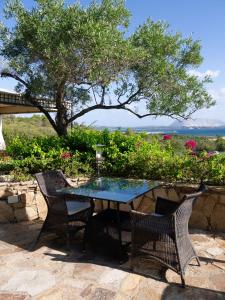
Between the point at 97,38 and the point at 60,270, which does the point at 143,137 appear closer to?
the point at 97,38

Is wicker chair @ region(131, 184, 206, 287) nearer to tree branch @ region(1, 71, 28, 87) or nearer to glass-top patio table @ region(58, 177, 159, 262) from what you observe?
glass-top patio table @ region(58, 177, 159, 262)

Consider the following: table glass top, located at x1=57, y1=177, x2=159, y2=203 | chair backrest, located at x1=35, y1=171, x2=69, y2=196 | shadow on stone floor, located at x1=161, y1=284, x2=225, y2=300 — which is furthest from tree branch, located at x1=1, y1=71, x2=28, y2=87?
shadow on stone floor, located at x1=161, y1=284, x2=225, y2=300

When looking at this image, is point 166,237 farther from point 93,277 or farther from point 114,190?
point 114,190

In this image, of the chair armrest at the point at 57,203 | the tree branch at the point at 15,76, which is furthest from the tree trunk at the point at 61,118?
the chair armrest at the point at 57,203

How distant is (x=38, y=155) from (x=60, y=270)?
2.86 meters

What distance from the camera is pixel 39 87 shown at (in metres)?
6.28

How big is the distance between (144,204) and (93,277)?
1849mm

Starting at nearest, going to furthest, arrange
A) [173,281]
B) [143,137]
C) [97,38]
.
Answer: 1. [173,281]
2. [97,38]
3. [143,137]

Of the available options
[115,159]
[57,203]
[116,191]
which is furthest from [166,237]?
[115,159]

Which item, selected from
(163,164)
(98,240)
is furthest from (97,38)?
(98,240)

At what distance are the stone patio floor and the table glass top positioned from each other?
27.8 inches

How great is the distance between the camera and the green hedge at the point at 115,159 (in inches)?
184

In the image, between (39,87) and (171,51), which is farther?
(171,51)

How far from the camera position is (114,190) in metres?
3.88
